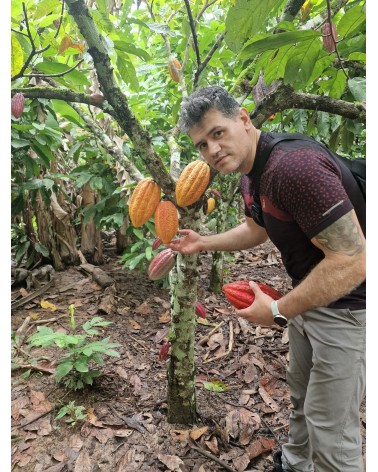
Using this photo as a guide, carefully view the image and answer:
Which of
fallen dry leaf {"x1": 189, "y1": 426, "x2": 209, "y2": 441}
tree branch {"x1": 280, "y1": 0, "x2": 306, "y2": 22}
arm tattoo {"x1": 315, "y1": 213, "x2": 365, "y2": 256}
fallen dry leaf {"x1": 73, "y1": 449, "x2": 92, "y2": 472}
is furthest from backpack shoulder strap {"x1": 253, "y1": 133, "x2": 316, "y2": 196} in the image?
fallen dry leaf {"x1": 73, "y1": 449, "x2": 92, "y2": 472}

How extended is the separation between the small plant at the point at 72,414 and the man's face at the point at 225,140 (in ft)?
4.67

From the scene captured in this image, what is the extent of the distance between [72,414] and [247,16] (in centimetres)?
185

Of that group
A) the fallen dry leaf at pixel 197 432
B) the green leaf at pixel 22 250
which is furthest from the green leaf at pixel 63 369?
the green leaf at pixel 22 250

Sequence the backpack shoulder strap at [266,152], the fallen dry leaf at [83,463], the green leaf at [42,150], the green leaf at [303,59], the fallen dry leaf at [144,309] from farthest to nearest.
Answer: the fallen dry leaf at [144,309]
the green leaf at [42,150]
the fallen dry leaf at [83,463]
the backpack shoulder strap at [266,152]
the green leaf at [303,59]

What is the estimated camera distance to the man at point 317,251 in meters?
1.01

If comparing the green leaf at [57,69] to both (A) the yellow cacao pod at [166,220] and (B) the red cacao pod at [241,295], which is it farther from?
(B) the red cacao pod at [241,295]

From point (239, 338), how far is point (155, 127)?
2033 millimetres

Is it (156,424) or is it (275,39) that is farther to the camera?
A: (156,424)

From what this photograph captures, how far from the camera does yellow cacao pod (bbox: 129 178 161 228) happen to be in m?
1.43

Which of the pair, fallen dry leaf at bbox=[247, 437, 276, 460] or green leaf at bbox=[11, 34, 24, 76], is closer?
green leaf at bbox=[11, 34, 24, 76]

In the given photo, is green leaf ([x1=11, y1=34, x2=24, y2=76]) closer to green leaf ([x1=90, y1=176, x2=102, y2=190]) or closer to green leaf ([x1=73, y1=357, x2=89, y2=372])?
green leaf ([x1=73, y1=357, x2=89, y2=372])

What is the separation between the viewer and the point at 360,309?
4.00 ft

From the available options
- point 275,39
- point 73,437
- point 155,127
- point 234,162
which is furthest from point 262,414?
point 155,127

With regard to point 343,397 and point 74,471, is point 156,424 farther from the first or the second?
point 343,397
